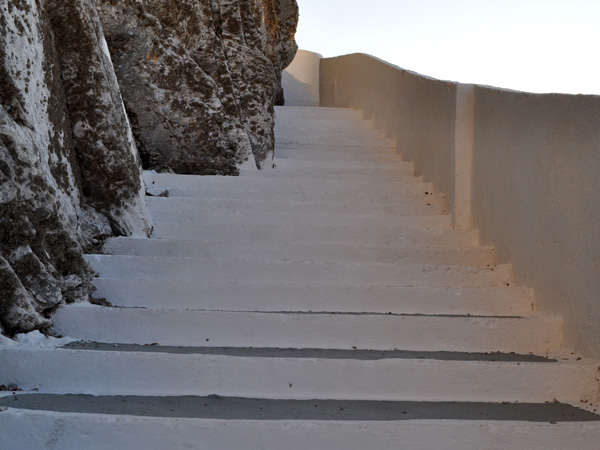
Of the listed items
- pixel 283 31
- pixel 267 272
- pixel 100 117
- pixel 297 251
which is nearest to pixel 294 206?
pixel 297 251

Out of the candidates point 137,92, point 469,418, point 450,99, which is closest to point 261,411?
point 469,418

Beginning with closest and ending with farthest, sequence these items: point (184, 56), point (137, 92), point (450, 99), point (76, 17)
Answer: point (76, 17) → point (450, 99) → point (137, 92) → point (184, 56)

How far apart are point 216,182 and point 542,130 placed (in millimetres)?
2188

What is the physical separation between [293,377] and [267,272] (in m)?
0.95

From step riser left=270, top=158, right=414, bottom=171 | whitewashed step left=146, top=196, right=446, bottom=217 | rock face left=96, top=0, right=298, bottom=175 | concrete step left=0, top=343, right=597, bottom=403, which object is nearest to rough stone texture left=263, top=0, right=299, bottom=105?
rock face left=96, top=0, right=298, bottom=175

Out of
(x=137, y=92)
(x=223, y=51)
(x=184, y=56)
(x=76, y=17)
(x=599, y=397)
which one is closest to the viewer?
(x=599, y=397)

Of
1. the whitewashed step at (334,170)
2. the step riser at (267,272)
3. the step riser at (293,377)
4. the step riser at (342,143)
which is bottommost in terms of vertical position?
the step riser at (293,377)

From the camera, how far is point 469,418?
8.32 ft

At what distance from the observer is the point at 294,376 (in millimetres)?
2812

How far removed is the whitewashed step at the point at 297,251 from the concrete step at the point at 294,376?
1062 millimetres

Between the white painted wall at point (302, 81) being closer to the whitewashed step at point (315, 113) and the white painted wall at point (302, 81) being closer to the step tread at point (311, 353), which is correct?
the whitewashed step at point (315, 113)

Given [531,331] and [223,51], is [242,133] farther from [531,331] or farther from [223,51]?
[531,331]

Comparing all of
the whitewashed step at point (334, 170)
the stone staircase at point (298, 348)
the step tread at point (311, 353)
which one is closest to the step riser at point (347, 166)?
the whitewashed step at point (334, 170)

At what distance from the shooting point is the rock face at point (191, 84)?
502cm
